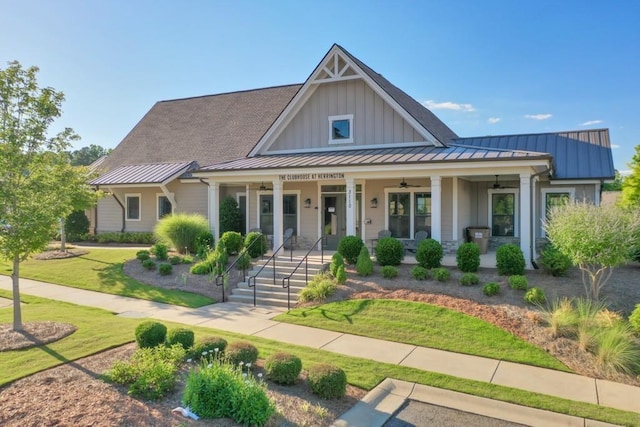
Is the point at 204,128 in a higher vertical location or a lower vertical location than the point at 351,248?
higher

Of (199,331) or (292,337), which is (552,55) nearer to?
→ (292,337)

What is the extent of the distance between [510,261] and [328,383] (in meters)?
7.23

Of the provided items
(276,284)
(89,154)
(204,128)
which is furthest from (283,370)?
(89,154)

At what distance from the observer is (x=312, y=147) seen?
55.6 feet

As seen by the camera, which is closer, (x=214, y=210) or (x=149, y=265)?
(x=149, y=265)

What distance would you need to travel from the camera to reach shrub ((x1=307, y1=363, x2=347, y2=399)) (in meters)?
5.59

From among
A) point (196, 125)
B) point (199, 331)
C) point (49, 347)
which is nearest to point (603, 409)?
point (199, 331)

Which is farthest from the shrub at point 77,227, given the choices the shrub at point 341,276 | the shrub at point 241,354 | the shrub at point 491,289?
the shrub at point 491,289

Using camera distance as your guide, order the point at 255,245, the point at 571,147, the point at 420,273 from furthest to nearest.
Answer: the point at 571,147 < the point at 255,245 < the point at 420,273

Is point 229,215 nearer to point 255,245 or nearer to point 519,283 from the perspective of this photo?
point 255,245

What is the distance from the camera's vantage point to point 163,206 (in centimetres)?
2131

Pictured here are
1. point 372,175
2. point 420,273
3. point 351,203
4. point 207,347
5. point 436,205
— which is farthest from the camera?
point 351,203

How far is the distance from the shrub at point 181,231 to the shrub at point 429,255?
8.67 meters

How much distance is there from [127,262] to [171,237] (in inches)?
72.1
